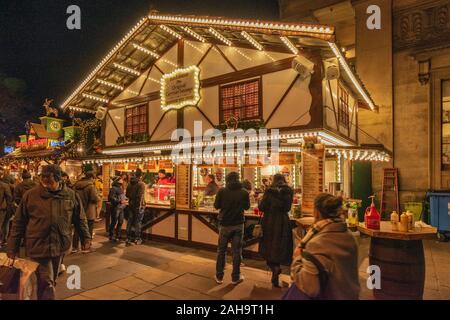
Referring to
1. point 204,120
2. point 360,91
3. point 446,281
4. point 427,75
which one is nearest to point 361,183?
point 360,91

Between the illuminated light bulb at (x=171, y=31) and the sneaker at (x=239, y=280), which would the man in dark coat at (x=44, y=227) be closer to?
the sneaker at (x=239, y=280)

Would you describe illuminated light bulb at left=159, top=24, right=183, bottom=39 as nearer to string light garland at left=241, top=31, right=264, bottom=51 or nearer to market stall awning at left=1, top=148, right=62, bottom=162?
string light garland at left=241, top=31, right=264, bottom=51

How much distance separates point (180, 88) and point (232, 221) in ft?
19.9

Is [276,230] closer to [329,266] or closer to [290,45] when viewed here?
[329,266]

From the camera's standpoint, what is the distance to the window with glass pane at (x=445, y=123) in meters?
11.4

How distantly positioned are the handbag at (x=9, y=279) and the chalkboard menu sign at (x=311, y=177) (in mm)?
5797

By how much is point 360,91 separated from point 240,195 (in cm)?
715

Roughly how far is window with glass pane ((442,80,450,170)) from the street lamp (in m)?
0.66

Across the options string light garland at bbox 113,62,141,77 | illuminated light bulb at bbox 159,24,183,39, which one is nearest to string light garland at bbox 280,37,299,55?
illuminated light bulb at bbox 159,24,183,39

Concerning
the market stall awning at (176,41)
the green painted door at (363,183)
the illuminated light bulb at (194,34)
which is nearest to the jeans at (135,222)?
the market stall awning at (176,41)

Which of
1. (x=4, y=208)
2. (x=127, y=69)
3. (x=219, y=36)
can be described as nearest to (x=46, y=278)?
(x=4, y=208)

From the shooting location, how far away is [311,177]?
7301mm

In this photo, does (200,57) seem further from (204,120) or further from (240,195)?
(240,195)
